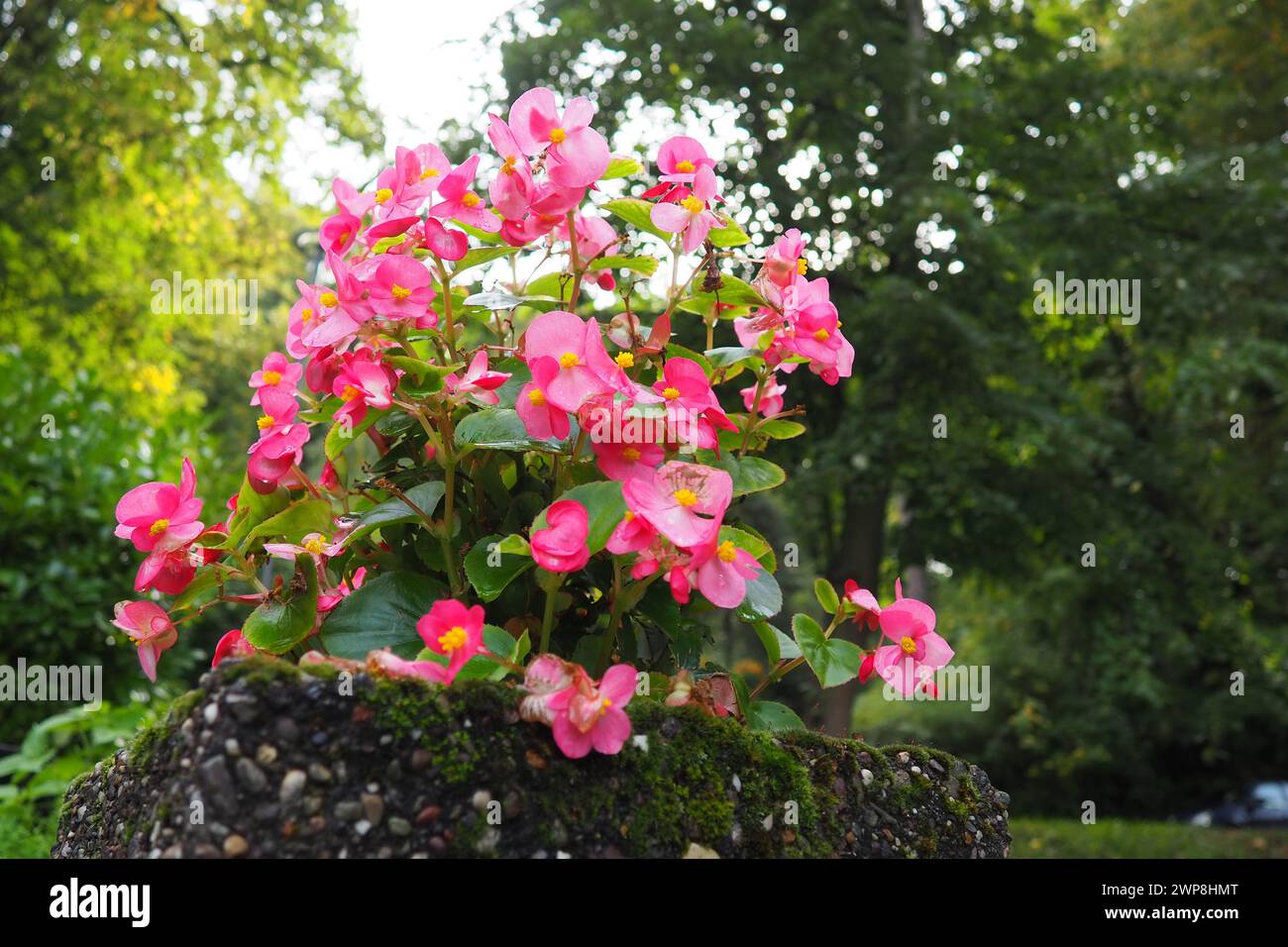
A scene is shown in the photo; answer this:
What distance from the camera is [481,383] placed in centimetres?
137

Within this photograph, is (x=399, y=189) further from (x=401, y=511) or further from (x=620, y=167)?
(x=401, y=511)

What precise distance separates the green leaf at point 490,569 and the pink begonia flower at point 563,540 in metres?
0.14

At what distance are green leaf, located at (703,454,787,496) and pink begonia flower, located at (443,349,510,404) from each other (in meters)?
0.31

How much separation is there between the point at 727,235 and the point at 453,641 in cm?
72

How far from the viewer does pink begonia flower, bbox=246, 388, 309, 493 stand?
1509mm

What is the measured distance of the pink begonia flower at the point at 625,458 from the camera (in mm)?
1334

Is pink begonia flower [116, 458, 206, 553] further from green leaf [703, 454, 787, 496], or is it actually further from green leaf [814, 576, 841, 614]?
green leaf [814, 576, 841, 614]

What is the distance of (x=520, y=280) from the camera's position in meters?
1.76

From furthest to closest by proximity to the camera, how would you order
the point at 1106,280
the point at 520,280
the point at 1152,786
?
1. the point at 1152,786
2. the point at 1106,280
3. the point at 520,280

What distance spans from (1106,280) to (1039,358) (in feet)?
2.49

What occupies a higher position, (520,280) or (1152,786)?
(520,280)
